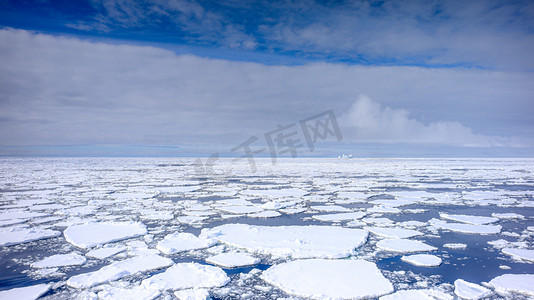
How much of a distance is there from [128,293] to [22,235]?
3877 millimetres

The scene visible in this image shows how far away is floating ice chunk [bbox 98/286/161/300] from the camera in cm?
343

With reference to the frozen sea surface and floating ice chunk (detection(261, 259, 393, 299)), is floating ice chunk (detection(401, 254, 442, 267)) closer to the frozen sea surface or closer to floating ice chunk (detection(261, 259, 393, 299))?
the frozen sea surface

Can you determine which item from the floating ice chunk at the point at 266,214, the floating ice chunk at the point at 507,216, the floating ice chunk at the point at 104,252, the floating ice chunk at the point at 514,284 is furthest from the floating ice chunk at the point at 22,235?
the floating ice chunk at the point at 507,216

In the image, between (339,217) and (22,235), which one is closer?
(22,235)

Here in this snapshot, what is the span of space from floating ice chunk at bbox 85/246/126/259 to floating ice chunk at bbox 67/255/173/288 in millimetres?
536

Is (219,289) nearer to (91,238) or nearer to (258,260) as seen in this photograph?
(258,260)

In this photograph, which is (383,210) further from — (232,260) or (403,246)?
(232,260)

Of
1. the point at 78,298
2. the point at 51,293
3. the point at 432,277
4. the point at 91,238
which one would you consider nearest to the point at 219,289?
the point at 78,298

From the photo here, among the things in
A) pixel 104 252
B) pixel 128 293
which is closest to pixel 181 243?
pixel 104 252

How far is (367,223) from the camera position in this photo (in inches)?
282

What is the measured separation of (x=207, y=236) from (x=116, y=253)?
1581 millimetres

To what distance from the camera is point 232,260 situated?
15.5 ft

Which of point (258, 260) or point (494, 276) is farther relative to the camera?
point (258, 260)

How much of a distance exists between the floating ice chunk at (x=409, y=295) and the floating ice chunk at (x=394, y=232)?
8.06 feet
